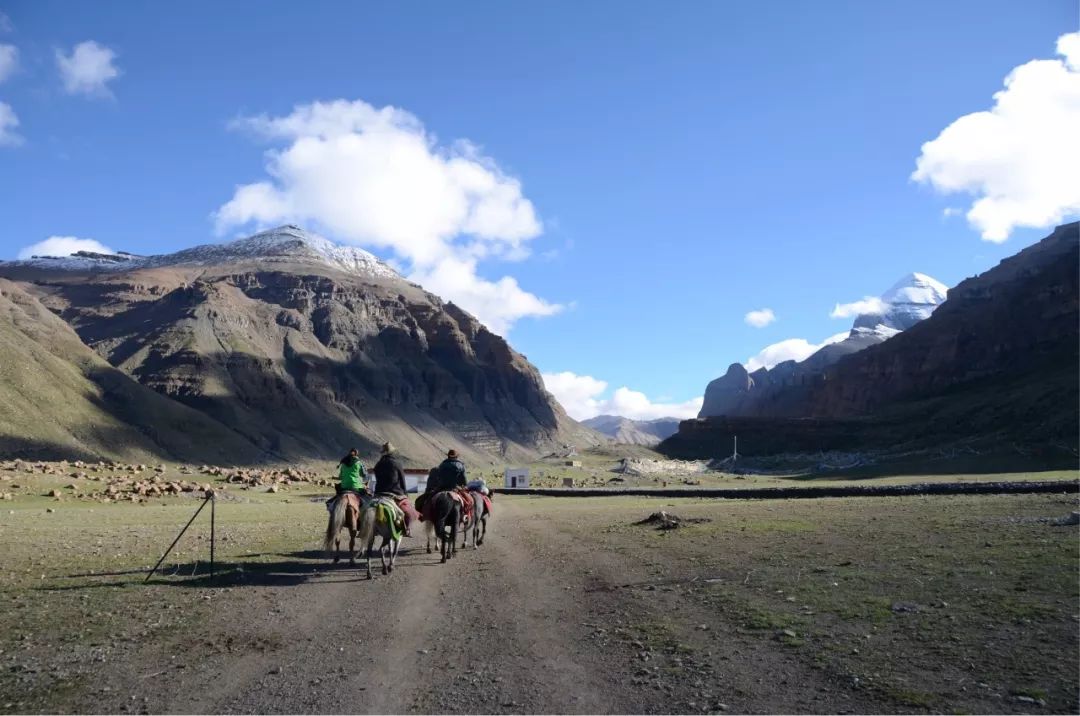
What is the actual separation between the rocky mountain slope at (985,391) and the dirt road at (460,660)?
75599mm

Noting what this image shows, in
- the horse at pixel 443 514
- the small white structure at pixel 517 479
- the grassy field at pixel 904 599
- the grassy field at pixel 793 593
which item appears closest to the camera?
the grassy field at pixel 904 599

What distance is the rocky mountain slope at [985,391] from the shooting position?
315 feet

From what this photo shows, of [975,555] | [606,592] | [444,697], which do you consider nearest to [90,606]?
[444,697]

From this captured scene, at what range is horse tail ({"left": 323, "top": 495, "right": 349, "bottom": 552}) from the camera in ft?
56.6

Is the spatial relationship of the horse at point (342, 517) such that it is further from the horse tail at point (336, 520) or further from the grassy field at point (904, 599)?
the grassy field at point (904, 599)

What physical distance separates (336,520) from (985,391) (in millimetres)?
147804

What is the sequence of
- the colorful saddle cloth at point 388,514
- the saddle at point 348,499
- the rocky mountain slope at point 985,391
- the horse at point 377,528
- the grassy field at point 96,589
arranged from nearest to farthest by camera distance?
1. the grassy field at point 96,589
2. the horse at point 377,528
3. the colorful saddle cloth at point 388,514
4. the saddle at point 348,499
5. the rocky mountain slope at point 985,391

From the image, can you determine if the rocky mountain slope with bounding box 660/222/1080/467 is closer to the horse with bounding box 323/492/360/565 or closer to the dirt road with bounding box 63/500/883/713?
the horse with bounding box 323/492/360/565

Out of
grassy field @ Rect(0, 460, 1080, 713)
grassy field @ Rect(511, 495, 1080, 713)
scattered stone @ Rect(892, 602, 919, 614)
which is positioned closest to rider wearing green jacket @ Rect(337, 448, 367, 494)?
grassy field @ Rect(0, 460, 1080, 713)

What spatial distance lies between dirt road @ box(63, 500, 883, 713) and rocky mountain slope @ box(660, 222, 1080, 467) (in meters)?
75.6

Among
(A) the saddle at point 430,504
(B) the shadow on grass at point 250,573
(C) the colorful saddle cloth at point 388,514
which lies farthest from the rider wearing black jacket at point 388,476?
(B) the shadow on grass at point 250,573

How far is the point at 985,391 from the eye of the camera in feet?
440

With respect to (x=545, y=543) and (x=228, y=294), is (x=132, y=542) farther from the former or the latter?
(x=228, y=294)

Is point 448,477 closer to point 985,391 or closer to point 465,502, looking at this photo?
point 465,502
